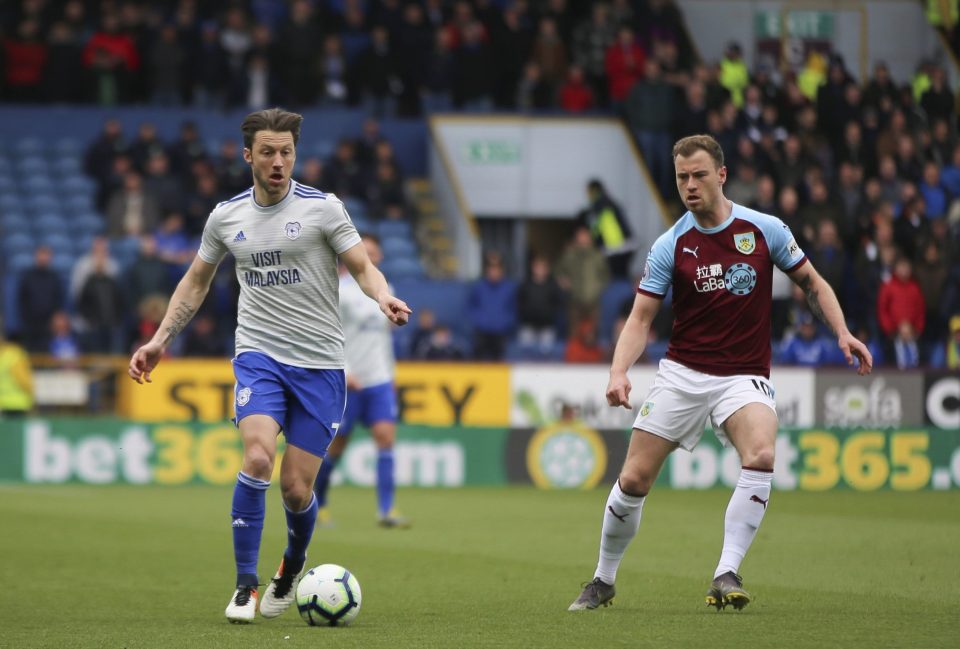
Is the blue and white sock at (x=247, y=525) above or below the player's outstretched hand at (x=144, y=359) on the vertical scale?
below

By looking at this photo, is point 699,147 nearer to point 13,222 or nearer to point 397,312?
point 397,312

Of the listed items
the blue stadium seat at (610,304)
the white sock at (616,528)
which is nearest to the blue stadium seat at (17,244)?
the blue stadium seat at (610,304)

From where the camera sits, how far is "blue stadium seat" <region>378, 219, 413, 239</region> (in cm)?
2492

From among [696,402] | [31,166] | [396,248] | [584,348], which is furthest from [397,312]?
[31,166]

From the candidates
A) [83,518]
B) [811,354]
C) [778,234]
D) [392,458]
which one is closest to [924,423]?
[811,354]

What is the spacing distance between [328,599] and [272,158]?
2.11 m

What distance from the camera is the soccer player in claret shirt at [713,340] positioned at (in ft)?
27.2

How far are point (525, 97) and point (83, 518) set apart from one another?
14.3 m

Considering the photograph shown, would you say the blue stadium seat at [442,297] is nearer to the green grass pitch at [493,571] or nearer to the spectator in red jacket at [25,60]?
the green grass pitch at [493,571]

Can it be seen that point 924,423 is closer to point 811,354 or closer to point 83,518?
point 811,354

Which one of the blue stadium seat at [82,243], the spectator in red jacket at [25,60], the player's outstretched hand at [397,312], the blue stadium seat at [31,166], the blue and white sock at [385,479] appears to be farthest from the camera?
the spectator in red jacket at [25,60]

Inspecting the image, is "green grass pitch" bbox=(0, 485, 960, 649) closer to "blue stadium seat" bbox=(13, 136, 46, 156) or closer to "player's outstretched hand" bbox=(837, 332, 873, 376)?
"player's outstretched hand" bbox=(837, 332, 873, 376)

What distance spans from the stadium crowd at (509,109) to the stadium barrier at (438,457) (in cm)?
207

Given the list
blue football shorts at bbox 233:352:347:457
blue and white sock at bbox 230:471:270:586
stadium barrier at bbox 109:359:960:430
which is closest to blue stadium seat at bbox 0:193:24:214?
stadium barrier at bbox 109:359:960:430
